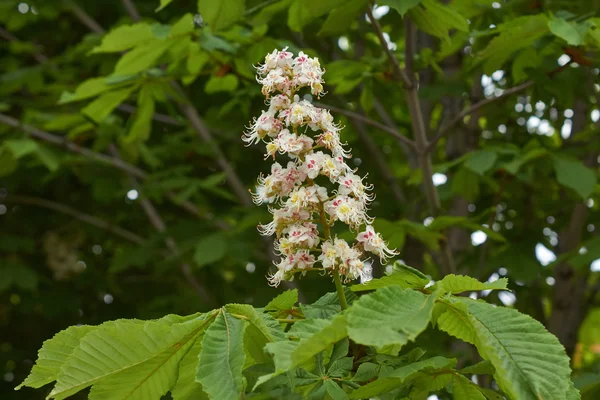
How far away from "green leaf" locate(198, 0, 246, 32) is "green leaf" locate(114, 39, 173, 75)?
1.32 ft

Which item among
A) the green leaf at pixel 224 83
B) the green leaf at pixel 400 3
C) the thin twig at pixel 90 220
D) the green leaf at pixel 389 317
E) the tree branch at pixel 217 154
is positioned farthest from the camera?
the thin twig at pixel 90 220

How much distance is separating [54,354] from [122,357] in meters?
0.18

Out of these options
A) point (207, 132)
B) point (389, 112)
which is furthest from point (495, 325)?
point (207, 132)

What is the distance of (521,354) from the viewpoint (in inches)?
42.5

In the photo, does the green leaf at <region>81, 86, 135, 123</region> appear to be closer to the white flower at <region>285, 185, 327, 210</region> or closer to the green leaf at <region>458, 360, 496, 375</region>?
the white flower at <region>285, 185, 327, 210</region>

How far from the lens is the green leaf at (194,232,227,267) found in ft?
11.0

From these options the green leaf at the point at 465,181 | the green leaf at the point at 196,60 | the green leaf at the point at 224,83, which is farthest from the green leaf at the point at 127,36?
the green leaf at the point at 465,181

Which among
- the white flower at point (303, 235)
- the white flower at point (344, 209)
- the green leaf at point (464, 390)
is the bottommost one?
the green leaf at point (464, 390)

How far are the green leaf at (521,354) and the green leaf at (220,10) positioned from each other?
1244 millimetres

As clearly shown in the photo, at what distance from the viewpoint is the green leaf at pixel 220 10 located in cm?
206

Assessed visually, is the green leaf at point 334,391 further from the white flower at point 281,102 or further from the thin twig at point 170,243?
the thin twig at point 170,243

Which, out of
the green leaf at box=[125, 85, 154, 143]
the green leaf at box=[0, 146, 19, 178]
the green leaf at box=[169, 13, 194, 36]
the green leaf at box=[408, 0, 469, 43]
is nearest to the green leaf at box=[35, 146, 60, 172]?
the green leaf at box=[0, 146, 19, 178]

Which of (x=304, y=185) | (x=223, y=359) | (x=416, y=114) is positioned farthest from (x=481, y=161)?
(x=223, y=359)

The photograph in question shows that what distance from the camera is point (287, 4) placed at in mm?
2553
